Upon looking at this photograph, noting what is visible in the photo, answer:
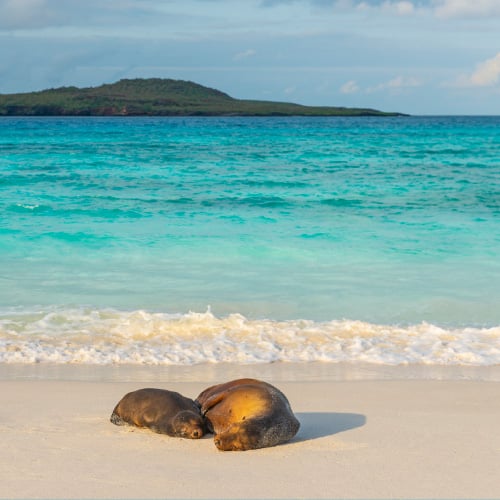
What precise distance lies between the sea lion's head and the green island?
456 feet

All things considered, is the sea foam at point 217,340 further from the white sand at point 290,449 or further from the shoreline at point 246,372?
the white sand at point 290,449

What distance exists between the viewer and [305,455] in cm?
463

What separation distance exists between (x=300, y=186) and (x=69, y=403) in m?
17.8

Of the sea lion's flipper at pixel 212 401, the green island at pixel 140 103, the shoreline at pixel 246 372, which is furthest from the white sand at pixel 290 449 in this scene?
the green island at pixel 140 103

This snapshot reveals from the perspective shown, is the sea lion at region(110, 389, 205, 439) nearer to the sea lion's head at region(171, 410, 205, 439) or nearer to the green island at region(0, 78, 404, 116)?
the sea lion's head at region(171, 410, 205, 439)

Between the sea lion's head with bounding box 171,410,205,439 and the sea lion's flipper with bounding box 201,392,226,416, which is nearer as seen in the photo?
the sea lion's head with bounding box 171,410,205,439

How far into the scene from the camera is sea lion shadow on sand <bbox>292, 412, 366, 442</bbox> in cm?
505

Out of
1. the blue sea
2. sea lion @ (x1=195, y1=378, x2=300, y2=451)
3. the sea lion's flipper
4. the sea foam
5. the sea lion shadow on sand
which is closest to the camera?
sea lion @ (x1=195, y1=378, x2=300, y2=451)

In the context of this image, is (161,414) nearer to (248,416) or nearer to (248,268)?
(248,416)

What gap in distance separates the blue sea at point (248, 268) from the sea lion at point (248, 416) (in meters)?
2.14

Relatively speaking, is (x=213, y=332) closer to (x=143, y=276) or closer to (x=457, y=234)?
(x=143, y=276)

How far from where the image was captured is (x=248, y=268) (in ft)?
38.3

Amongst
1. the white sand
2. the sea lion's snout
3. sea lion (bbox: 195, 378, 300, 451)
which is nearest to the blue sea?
the white sand

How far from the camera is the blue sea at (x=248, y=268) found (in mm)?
7789
